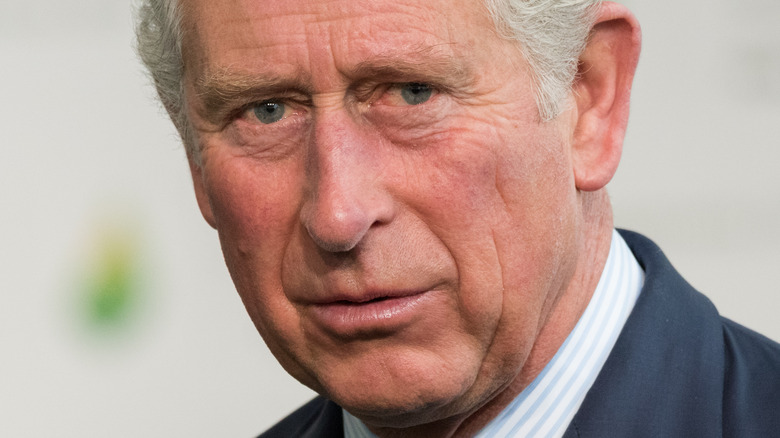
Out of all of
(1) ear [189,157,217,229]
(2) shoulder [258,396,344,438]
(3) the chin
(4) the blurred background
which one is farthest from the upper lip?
(4) the blurred background

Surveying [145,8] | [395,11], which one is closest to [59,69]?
[145,8]

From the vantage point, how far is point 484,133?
1873 millimetres

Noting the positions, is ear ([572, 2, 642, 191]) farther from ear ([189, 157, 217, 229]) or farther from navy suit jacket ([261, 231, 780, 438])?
ear ([189, 157, 217, 229])

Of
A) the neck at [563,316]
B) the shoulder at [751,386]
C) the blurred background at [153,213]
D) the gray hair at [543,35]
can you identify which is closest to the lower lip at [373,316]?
the neck at [563,316]

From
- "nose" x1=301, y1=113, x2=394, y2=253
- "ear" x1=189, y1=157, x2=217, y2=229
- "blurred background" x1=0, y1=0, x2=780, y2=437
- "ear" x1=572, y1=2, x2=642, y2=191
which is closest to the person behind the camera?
"nose" x1=301, y1=113, x2=394, y2=253

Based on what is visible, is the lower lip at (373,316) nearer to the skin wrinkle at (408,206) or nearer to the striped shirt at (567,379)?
the skin wrinkle at (408,206)

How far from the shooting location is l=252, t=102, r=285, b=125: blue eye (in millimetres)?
1950

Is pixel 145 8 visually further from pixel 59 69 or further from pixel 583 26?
pixel 59 69

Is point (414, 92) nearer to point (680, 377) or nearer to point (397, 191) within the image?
point (397, 191)

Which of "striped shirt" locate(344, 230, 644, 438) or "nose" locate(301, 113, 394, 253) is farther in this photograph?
"striped shirt" locate(344, 230, 644, 438)

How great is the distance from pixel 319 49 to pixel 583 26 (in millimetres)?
482

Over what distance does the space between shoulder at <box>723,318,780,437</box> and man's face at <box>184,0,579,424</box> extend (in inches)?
13.8

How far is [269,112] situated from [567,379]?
723mm

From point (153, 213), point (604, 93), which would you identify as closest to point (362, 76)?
point (604, 93)
